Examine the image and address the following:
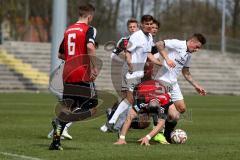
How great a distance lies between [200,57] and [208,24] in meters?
25.8

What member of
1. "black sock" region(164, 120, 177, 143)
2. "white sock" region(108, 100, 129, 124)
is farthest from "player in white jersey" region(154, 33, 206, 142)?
"white sock" region(108, 100, 129, 124)

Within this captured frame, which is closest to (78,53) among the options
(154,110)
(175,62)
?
(154,110)

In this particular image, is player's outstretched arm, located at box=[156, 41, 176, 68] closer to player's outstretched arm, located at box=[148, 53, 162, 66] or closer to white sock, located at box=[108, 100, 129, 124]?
player's outstretched arm, located at box=[148, 53, 162, 66]

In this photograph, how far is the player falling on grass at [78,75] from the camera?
11344mm

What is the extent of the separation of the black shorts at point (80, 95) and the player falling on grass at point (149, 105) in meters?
1.15

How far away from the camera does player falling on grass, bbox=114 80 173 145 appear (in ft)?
40.7

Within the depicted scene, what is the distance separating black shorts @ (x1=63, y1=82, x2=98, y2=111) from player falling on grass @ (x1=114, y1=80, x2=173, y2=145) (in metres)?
1.15

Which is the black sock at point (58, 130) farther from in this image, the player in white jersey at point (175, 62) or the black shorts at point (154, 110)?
the player in white jersey at point (175, 62)

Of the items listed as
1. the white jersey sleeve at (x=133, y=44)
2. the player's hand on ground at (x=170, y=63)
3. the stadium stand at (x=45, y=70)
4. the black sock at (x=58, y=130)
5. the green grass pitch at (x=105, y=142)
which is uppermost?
the white jersey sleeve at (x=133, y=44)

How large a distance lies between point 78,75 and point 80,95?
1.10 ft

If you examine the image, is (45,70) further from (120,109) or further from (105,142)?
(105,142)

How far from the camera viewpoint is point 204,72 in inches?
1954

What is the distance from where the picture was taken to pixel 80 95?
11336 mm

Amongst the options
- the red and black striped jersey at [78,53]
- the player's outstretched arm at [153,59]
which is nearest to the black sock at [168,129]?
the player's outstretched arm at [153,59]
